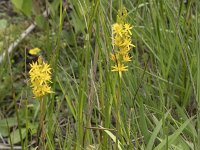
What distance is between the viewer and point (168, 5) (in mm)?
1448

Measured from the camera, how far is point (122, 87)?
137 cm

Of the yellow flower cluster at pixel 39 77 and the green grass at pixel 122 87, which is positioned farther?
the green grass at pixel 122 87

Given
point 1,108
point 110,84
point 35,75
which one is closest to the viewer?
point 35,75

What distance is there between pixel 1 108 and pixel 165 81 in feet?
2.57

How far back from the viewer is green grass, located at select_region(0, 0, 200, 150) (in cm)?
100

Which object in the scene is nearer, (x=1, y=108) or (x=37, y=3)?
(x=1, y=108)

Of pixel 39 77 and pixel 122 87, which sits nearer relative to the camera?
pixel 39 77

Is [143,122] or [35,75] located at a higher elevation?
[35,75]

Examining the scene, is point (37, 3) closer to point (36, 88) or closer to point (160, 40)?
point (160, 40)

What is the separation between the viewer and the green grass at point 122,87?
1.00 m

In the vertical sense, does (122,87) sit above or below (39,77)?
below

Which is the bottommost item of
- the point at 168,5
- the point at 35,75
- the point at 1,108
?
the point at 1,108

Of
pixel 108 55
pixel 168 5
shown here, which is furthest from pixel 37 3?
pixel 108 55

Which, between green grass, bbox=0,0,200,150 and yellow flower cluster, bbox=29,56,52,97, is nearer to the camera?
yellow flower cluster, bbox=29,56,52,97
